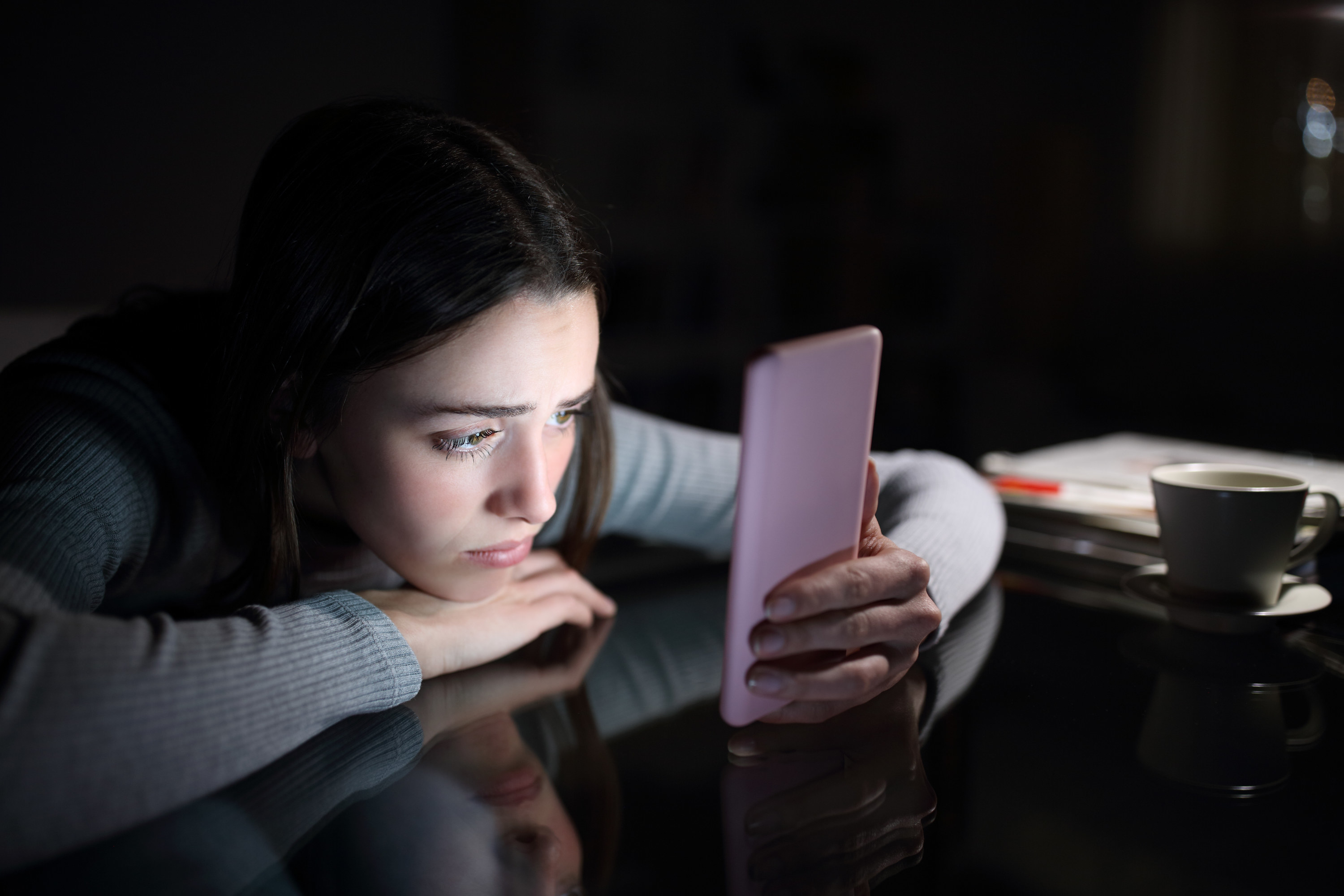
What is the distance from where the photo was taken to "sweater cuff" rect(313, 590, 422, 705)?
0.62 m

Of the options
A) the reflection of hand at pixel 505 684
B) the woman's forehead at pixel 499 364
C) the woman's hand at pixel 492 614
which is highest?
the woman's forehead at pixel 499 364

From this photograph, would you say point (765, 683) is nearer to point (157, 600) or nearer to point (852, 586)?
point (852, 586)

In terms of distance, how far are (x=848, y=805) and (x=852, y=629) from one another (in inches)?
4.5

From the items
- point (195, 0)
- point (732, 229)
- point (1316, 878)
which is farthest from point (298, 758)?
point (732, 229)

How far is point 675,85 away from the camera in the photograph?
263cm

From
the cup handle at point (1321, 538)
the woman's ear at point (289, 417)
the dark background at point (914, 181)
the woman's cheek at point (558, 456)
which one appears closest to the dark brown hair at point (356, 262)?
the woman's ear at point (289, 417)

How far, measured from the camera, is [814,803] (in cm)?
51

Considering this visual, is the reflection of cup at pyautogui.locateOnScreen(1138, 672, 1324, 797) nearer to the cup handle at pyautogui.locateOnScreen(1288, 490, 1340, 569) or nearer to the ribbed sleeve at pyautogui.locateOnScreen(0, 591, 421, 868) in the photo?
the cup handle at pyautogui.locateOnScreen(1288, 490, 1340, 569)

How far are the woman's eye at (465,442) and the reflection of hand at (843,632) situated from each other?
0.24 m

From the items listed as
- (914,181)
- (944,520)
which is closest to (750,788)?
(944,520)

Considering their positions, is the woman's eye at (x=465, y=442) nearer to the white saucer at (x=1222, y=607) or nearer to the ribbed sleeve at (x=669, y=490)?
the ribbed sleeve at (x=669, y=490)

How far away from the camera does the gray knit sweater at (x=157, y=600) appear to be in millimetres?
470

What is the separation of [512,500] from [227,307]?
27 centimetres

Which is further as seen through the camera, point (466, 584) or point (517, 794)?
point (466, 584)
